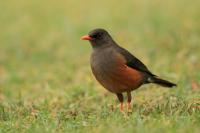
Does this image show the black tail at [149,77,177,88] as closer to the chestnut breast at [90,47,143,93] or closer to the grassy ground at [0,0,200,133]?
the grassy ground at [0,0,200,133]

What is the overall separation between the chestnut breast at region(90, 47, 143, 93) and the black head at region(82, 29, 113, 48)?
30 cm

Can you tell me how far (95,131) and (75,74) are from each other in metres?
6.06

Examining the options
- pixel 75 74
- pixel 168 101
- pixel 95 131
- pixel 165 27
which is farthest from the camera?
pixel 165 27

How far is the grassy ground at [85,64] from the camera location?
25.9 ft

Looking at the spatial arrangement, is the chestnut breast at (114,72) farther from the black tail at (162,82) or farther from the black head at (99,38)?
the black tail at (162,82)

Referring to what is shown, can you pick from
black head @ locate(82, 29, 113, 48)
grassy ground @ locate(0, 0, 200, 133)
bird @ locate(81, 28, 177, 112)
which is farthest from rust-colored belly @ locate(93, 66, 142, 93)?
black head @ locate(82, 29, 113, 48)

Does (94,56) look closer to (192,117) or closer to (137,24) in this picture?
(192,117)

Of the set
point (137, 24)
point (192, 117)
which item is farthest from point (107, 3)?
point (192, 117)

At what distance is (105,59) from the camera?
29.4 ft

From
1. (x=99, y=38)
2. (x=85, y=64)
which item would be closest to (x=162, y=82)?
(x=99, y=38)

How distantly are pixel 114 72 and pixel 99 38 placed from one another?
861 mm

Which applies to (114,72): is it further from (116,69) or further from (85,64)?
(85,64)

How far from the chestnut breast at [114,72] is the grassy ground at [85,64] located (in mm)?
316

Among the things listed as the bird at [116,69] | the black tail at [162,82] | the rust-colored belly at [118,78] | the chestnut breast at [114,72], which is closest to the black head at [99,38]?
the bird at [116,69]
